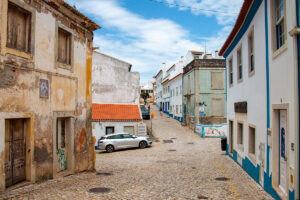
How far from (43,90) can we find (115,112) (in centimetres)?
1684

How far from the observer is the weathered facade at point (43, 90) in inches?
311

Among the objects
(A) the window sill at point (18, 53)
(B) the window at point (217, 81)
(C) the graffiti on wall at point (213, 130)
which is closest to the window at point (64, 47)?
(A) the window sill at point (18, 53)

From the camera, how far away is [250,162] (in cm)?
1093

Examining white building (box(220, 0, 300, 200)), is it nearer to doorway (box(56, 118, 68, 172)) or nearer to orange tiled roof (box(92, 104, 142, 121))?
doorway (box(56, 118, 68, 172))

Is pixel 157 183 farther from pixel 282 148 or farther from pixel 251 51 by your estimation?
pixel 251 51

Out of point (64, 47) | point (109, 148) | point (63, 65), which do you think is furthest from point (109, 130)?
point (63, 65)

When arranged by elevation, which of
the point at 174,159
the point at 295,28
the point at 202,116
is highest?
the point at 295,28

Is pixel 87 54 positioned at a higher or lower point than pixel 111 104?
higher

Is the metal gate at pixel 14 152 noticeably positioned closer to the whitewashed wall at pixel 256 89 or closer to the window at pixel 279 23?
the whitewashed wall at pixel 256 89

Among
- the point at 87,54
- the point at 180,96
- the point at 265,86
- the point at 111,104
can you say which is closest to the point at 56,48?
the point at 87,54

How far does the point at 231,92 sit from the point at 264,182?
707 centimetres

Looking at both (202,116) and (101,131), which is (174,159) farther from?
(202,116)

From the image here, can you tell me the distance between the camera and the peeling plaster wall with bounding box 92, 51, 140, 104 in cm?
2759

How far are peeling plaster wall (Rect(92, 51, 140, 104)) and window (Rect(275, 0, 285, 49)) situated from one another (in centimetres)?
2159
